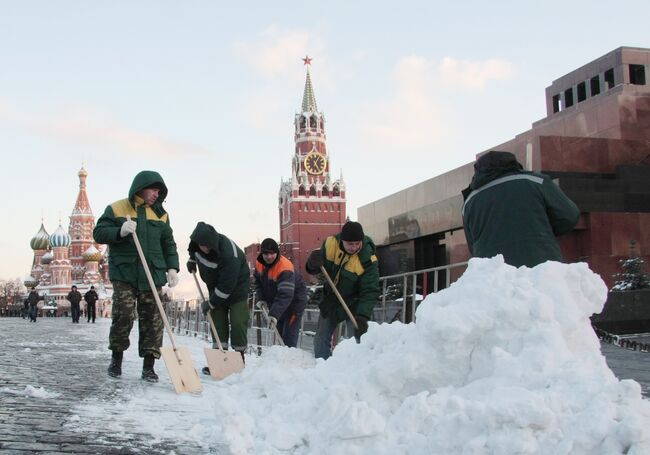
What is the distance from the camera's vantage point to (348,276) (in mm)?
5863

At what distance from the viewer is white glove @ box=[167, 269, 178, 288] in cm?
572

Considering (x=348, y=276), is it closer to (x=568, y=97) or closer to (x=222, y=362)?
(x=222, y=362)

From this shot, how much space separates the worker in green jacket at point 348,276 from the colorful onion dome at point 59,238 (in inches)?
4109

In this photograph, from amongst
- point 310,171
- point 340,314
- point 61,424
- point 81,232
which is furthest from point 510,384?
point 81,232

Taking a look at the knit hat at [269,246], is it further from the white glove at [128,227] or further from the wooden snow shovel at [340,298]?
the white glove at [128,227]

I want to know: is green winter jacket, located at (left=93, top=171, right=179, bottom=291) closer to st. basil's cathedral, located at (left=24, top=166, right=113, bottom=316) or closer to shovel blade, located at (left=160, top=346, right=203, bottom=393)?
shovel blade, located at (left=160, top=346, right=203, bottom=393)

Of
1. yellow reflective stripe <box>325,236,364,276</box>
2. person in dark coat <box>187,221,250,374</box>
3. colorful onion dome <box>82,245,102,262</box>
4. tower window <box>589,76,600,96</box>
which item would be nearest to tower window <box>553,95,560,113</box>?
tower window <box>589,76,600,96</box>

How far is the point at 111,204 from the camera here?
5586 millimetres

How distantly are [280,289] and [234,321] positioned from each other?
1.93 feet

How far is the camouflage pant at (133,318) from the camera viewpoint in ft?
17.6

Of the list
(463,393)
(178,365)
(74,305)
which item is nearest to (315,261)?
(178,365)

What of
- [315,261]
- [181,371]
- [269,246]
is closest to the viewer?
[181,371]

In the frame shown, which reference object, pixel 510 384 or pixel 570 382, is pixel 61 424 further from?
pixel 570 382

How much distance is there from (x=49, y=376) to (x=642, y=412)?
4.66m
